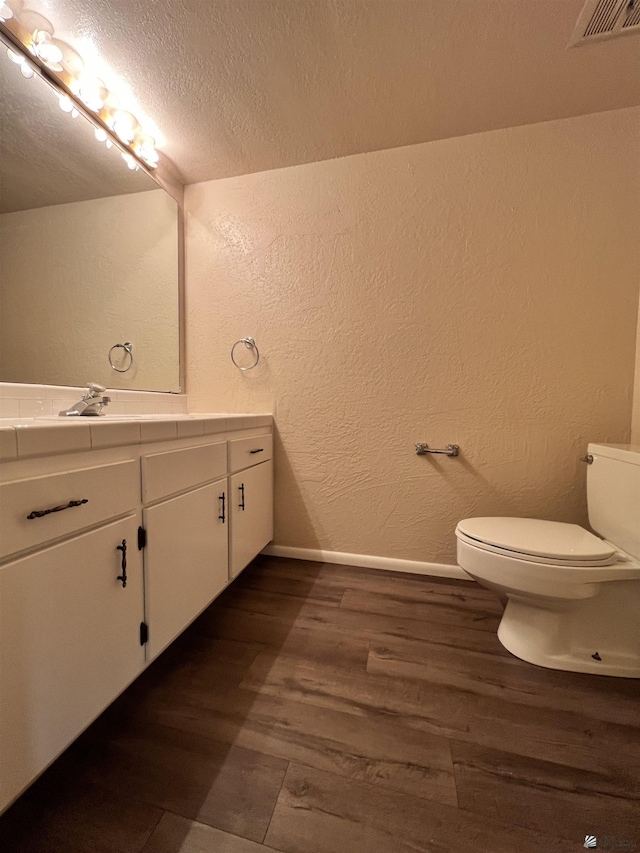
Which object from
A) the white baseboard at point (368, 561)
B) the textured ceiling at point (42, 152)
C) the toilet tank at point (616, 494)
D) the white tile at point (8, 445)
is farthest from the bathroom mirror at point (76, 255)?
the toilet tank at point (616, 494)

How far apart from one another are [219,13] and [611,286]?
5.61 feet

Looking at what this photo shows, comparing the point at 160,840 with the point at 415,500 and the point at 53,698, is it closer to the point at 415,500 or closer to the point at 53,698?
the point at 53,698

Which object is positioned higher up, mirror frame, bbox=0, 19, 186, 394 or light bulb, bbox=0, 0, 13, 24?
light bulb, bbox=0, 0, 13, 24

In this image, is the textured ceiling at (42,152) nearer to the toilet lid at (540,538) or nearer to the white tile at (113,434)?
the white tile at (113,434)

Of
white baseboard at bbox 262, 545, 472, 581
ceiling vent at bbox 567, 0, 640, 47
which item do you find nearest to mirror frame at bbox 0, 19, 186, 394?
white baseboard at bbox 262, 545, 472, 581

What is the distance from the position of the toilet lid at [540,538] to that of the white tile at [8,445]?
120 cm

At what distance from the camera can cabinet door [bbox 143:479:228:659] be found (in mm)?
861

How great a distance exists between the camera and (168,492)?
93 cm

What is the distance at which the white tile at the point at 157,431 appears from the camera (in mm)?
842

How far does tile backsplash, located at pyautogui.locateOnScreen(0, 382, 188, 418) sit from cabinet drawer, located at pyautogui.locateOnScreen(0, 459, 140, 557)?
0.58m

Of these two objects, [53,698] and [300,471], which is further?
[300,471]

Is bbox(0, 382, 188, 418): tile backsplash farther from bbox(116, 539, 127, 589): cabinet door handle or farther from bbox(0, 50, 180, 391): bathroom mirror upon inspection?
bbox(116, 539, 127, 589): cabinet door handle

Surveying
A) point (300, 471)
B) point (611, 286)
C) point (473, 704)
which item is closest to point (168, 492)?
point (300, 471)

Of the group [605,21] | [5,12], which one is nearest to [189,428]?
[5,12]
